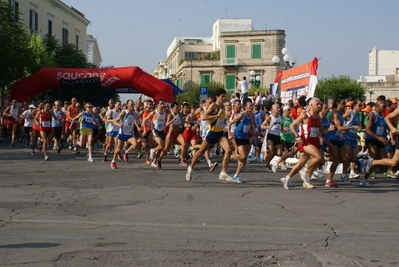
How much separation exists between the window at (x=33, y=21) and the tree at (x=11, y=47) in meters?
20.3

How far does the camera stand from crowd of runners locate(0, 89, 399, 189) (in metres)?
12.3

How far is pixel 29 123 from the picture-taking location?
2352 centimetres

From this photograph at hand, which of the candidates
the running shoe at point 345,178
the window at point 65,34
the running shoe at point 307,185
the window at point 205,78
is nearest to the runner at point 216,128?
the running shoe at point 307,185

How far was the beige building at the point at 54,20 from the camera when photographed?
50.8 m

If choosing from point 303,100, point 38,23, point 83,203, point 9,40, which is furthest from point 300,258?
point 38,23

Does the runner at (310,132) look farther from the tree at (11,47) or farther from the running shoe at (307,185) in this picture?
the tree at (11,47)

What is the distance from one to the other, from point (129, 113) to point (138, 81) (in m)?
12.6

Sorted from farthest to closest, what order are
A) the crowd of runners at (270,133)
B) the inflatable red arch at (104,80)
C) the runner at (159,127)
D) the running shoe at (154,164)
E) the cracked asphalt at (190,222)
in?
the inflatable red arch at (104,80)
the running shoe at (154,164)
the runner at (159,127)
the crowd of runners at (270,133)
the cracked asphalt at (190,222)

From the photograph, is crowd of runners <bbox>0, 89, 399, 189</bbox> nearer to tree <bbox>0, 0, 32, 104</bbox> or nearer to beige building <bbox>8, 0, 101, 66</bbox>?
tree <bbox>0, 0, 32, 104</bbox>

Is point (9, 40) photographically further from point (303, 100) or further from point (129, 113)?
point (303, 100)

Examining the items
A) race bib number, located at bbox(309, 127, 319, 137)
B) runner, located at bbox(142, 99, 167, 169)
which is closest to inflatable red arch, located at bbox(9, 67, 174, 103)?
runner, located at bbox(142, 99, 167, 169)

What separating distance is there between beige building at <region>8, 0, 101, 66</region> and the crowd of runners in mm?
29645

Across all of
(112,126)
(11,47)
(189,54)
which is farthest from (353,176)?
(189,54)

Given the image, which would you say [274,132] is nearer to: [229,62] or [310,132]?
[310,132]
